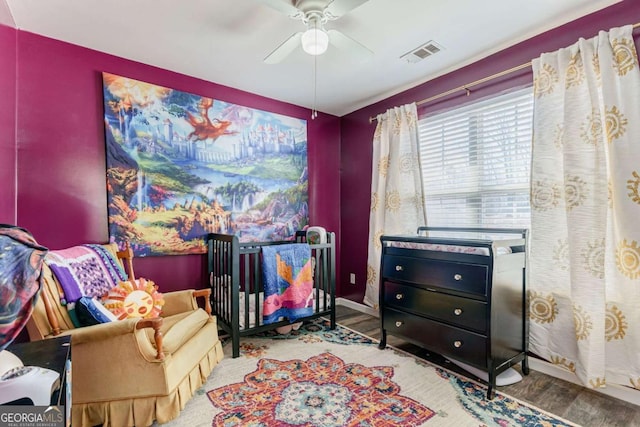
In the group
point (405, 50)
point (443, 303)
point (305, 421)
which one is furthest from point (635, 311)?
point (405, 50)

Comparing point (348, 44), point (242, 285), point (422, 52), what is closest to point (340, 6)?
point (348, 44)

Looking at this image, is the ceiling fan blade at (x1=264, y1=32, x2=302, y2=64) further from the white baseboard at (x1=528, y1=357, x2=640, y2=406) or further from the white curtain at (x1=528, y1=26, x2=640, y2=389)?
the white baseboard at (x1=528, y1=357, x2=640, y2=406)

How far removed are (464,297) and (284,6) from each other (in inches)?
80.4

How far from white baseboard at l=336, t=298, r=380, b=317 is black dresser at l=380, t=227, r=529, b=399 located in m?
0.95

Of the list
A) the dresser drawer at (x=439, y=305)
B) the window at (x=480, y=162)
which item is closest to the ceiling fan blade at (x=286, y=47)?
the window at (x=480, y=162)

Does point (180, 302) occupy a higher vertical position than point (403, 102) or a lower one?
lower

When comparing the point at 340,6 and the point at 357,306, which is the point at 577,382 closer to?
the point at 357,306

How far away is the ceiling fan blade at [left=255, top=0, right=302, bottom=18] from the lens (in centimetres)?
156

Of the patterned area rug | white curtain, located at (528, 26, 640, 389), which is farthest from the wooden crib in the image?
white curtain, located at (528, 26, 640, 389)

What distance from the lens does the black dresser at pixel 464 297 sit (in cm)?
185

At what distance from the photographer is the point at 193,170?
2736 millimetres

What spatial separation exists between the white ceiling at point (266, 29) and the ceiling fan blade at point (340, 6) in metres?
0.30

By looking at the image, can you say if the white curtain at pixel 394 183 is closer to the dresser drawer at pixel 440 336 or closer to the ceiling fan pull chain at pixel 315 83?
the ceiling fan pull chain at pixel 315 83

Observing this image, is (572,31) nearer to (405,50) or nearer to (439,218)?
(405,50)
